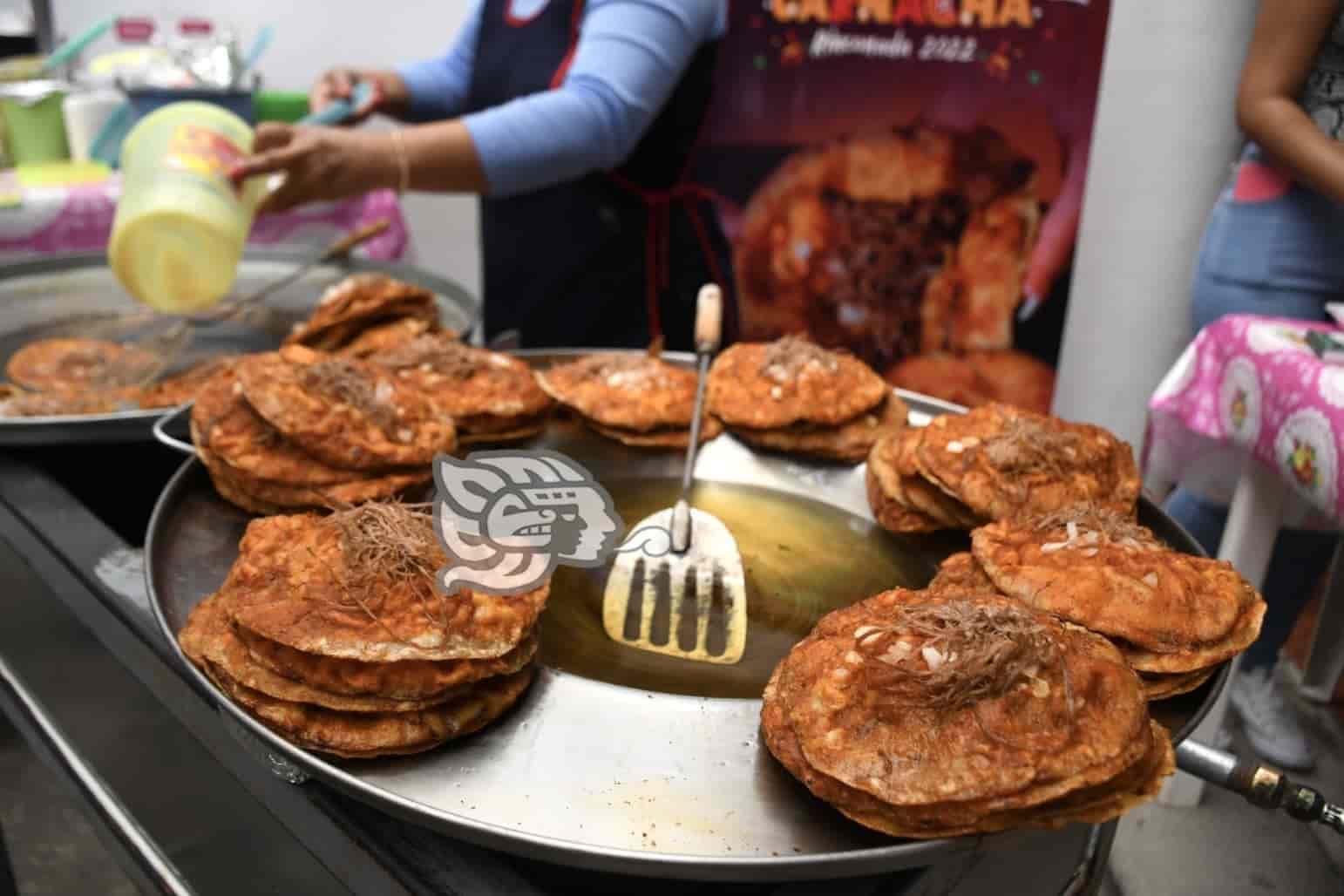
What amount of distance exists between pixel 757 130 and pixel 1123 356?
137 cm

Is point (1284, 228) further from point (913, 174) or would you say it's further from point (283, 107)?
point (283, 107)

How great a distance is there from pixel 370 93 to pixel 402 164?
754mm

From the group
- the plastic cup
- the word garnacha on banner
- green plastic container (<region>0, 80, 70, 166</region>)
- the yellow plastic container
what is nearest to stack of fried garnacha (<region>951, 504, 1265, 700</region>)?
the yellow plastic container

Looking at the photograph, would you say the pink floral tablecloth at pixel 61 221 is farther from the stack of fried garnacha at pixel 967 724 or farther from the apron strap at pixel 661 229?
the stack of fried garnacha at pixel 967 724

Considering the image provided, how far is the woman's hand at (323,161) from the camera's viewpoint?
208 cm

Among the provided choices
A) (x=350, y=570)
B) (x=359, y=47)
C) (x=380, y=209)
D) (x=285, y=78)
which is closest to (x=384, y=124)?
(x=359, y=47)

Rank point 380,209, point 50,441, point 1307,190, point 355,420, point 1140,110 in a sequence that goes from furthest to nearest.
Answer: point 380,209
point 1140,110
point 1307,190
point 50,441
point 355,420

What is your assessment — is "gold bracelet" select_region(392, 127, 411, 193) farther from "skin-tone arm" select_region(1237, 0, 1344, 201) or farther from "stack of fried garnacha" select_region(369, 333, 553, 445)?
"skin-tone arm" select_region(1237, 0, 1344, 201)

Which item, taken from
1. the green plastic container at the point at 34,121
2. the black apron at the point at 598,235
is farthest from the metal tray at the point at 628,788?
the green plastic container at the point at 34,121

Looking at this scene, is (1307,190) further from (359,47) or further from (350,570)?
(359,47)

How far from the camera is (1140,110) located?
113 inches

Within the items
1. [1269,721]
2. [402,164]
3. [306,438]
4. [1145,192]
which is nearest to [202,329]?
[402,164]

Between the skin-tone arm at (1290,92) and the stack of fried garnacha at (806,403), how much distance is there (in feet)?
3.30

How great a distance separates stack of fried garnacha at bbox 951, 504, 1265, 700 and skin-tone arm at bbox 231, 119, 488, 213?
1638 millimetres
